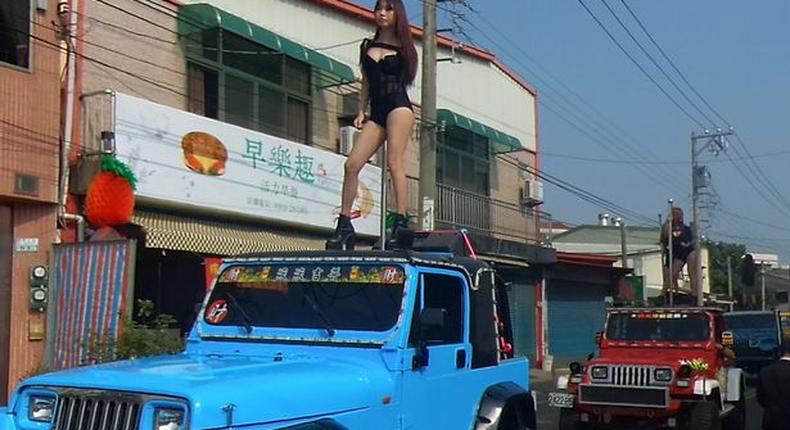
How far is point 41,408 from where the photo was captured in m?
4.73

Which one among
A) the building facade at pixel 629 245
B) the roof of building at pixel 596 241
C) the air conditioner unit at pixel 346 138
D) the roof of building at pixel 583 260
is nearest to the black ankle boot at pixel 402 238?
the air conditioner unit at pixel 346 138

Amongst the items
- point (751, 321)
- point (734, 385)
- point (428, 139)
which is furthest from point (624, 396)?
point (751, 321)

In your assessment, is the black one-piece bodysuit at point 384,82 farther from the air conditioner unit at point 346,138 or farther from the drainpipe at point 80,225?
the air conditioner unit at point 346,138

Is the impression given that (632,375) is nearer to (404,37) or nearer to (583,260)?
(404,37)

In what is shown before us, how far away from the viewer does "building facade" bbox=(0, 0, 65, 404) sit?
12.6m

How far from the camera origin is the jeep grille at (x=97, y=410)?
4.38m

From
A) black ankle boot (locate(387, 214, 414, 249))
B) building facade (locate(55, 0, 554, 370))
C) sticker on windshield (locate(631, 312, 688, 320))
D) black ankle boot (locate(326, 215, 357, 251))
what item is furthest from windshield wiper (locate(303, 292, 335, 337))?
sticker on windshield (locate(631, 312, 688, 320))

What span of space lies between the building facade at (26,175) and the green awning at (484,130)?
9800 millimetres

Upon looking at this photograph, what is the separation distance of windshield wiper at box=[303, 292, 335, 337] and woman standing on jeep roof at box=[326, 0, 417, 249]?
1205 millimetres

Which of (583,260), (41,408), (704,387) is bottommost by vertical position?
(704,387)

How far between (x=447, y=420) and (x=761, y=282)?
6339cm

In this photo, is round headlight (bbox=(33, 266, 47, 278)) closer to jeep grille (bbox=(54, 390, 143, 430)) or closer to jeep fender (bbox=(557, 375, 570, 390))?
jeep fender (bbox=(557, 375, 570, 390))

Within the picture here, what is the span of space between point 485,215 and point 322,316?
1904 cm

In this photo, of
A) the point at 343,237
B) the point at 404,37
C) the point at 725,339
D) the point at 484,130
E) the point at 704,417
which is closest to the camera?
the point at 343,237
